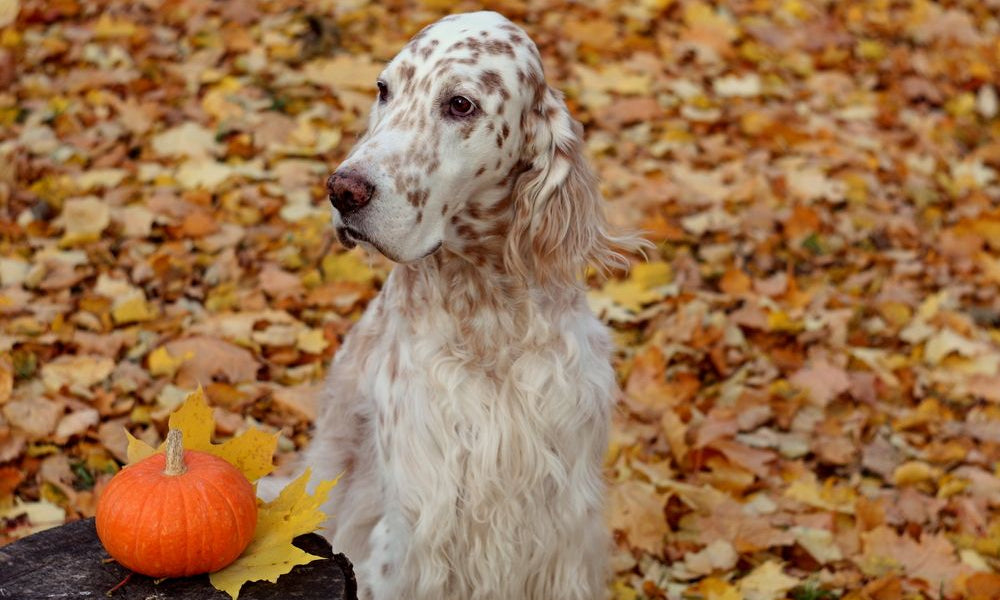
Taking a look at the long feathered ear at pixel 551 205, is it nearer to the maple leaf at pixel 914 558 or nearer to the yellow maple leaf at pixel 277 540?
the yellow maple leaf at pixel 277 540

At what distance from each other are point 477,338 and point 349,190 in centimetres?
63

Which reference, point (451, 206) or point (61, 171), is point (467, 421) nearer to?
point (451, 206)

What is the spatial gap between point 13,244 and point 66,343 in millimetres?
881

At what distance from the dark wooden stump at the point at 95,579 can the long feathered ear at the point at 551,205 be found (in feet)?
3.14

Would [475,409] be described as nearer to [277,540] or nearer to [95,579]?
[277,540]

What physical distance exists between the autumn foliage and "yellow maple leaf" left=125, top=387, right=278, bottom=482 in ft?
2.34

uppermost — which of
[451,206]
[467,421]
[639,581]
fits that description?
[451,206]

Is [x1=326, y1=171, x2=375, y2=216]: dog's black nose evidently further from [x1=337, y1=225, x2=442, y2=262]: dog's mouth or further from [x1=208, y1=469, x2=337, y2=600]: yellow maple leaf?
[x1=208, y1=469, x2=337, y2=600]: yellow maple leaf

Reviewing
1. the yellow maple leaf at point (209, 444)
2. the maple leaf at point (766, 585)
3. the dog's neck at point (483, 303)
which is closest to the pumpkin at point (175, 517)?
the yellow maple leaf at point (209, 444)

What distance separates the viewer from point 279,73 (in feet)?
23.3

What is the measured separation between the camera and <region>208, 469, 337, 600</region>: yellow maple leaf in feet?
9.01

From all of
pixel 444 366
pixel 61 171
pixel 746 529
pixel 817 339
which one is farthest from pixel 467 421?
pixel 61 171

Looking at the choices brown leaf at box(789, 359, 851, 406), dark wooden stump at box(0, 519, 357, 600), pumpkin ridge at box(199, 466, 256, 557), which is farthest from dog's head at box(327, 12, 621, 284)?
brown leaf at box(789, 359, 851, 406)

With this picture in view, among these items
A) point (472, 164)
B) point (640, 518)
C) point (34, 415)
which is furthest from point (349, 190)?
point (34, 415)
